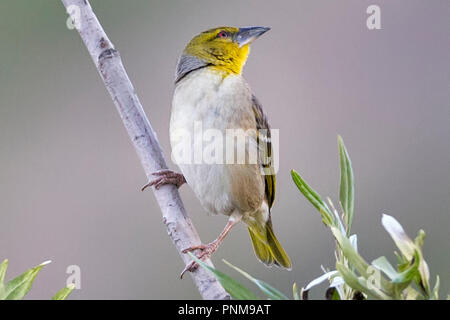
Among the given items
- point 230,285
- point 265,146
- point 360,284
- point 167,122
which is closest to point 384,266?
point 360,284

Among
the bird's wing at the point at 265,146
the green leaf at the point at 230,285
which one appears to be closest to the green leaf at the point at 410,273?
the green leaf at the point at 230,285

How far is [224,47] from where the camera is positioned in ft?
10.0

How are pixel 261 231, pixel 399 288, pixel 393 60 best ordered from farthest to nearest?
1. pixel 393 60
2. pixel 261 231
3. pixel 399 288

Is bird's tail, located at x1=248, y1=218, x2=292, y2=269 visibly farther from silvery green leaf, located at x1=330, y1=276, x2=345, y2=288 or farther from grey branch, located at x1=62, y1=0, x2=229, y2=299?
silvery green leaf, located at x1=330, y1=276, x2=345, y2=288

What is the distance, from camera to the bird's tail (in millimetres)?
3186

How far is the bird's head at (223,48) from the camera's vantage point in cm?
300

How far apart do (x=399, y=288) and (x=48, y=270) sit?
4.84 m

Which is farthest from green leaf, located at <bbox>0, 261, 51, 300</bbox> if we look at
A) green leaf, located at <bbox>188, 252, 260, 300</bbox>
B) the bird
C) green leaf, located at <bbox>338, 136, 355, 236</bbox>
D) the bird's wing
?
the bird's wing

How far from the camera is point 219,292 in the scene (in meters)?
1.85

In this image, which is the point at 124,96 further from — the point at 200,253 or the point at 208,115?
the point at 200,253

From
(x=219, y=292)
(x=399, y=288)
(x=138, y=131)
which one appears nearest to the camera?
(x=399, y=288)

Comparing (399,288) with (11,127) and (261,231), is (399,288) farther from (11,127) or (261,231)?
(11,127)

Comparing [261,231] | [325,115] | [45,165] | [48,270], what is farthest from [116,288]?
[261,231]

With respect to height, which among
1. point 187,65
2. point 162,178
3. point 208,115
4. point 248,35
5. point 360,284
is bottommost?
point 360,284
